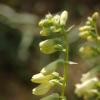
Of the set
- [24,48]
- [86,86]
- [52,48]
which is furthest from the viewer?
[24,48]

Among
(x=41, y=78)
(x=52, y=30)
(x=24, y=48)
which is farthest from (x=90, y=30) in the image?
(x=24, y=48)

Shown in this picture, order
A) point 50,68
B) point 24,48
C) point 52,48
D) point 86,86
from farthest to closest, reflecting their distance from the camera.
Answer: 1. point 24,48
2. point 52,48
3. point 50,68
4. point 86,86

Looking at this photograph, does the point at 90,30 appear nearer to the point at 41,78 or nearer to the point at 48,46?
the point at 48,46

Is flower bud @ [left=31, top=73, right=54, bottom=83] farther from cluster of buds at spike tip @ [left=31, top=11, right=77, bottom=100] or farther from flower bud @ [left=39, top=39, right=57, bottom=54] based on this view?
flower bud @ [left=39, top=39, right=57, bottom=54]

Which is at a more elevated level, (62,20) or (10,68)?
(10,68)

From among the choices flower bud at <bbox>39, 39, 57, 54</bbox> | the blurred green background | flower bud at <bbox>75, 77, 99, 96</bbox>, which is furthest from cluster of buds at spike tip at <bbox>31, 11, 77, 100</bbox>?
the blurred green background

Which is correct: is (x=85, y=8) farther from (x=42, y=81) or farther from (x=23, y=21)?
(x=42, y=81)

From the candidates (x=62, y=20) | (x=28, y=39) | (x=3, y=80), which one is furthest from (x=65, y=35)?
(x=3, y=80)

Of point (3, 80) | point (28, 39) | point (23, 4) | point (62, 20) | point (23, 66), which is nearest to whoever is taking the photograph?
point (62, 20)

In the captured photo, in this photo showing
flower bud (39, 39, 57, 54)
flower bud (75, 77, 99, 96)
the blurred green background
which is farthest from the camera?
the blurred green background
